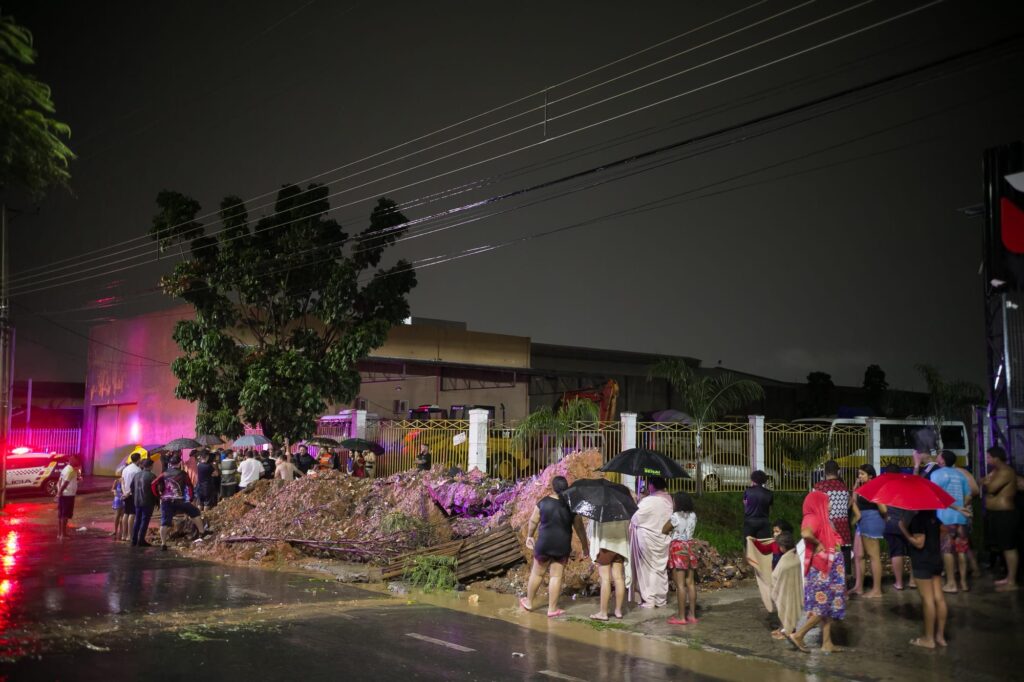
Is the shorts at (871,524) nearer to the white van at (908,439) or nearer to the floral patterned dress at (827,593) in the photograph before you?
the floral patterned dress at (827,593)

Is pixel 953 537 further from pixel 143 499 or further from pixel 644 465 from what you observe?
pixel 143 499

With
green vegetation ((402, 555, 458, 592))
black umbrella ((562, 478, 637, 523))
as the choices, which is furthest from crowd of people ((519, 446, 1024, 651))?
green vegetation ((402, 555, 458, 592))

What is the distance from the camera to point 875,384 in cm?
5250

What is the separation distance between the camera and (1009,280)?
43.6 ft

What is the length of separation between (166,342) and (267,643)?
2566cm

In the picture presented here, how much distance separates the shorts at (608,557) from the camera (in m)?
10.2

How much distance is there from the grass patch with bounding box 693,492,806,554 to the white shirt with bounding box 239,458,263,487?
9.86 metres

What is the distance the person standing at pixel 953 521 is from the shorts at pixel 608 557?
188 inches

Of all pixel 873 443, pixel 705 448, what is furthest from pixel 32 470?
pixel 873 443

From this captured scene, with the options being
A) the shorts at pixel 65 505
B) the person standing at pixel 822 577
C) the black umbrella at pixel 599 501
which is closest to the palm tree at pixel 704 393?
the black umbrella at pixel 599 501

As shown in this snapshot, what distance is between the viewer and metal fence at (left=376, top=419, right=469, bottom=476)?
21.3 meters

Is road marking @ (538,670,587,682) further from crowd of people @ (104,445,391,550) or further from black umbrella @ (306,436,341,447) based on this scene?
black umbrella @ (306,436,341,447)

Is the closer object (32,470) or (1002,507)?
(1002,507)

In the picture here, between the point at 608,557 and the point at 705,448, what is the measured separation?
11.2 meters
